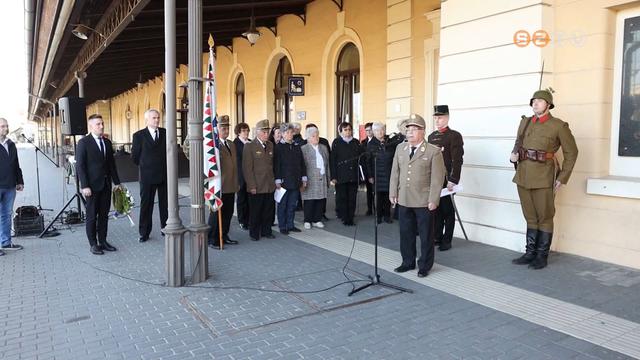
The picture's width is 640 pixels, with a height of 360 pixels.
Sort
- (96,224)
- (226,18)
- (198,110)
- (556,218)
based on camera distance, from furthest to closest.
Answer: (226,18), (96,224), (556,218), (198,110)

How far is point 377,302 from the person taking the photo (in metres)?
4.72

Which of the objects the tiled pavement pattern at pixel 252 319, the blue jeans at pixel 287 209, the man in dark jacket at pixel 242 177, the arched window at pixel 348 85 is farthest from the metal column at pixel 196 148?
the arched window at pixel 348 85

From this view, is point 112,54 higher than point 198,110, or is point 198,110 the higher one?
point 112,54

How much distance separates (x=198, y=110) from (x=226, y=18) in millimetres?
9465

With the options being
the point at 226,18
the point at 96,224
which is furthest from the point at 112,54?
the point at 96,224

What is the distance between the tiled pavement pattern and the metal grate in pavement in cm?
14

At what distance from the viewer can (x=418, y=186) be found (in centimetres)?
537

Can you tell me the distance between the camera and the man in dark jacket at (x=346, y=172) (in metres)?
8.53

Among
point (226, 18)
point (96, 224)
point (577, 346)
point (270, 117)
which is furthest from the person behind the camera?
point (270, 117)

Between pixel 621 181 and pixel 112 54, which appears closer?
pixel 621 181

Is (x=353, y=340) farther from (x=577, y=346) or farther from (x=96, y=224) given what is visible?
(x=96, y=224)

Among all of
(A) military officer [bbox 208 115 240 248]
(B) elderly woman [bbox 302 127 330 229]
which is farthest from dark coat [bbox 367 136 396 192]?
(A) military officer [bbox 208 115 240 248]

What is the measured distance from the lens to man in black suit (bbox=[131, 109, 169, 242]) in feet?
24.2

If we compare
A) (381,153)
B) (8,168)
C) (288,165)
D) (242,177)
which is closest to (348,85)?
(381,153)
